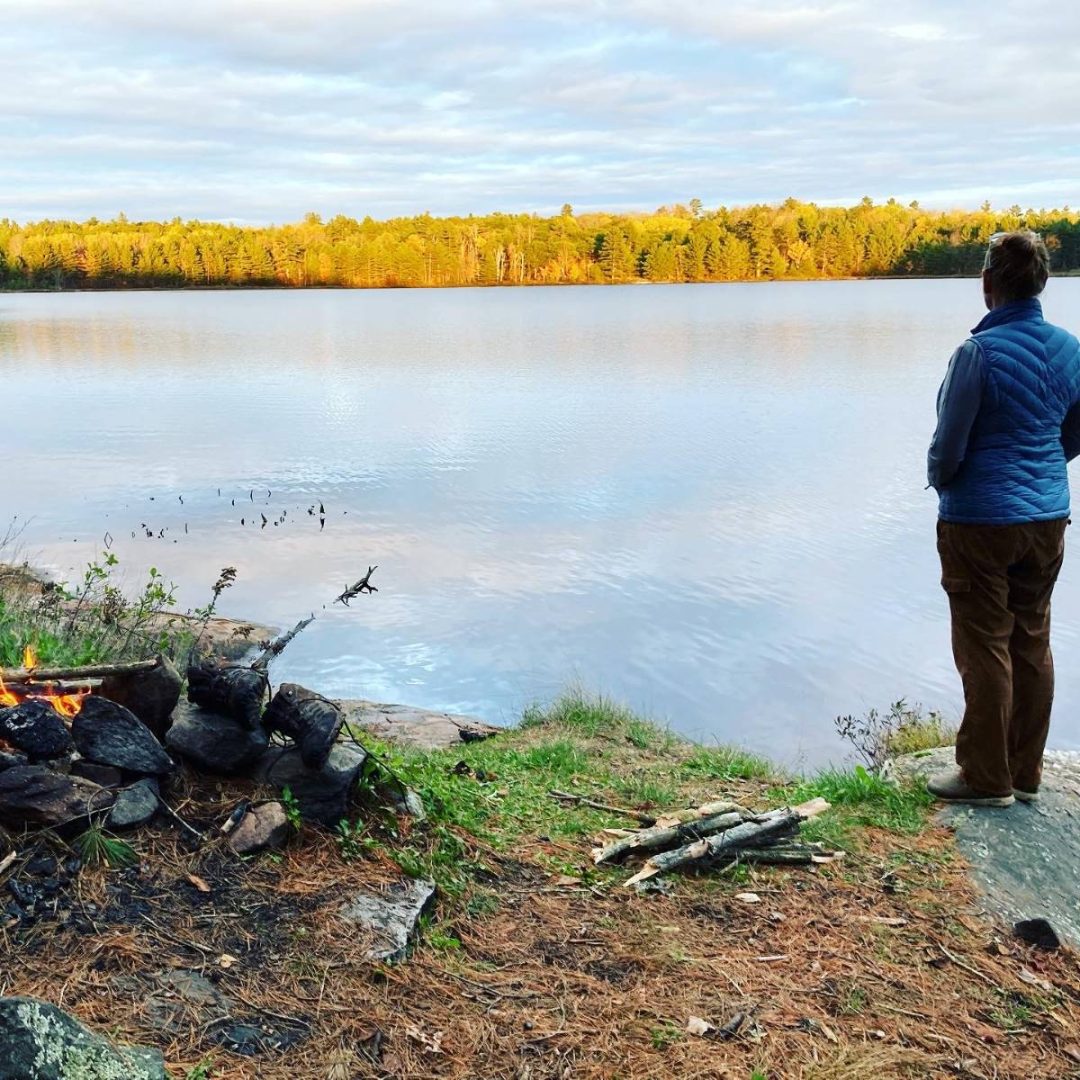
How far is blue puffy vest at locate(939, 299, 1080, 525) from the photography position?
4.64m

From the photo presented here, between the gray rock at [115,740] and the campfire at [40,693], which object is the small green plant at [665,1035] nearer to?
the gray rock at [115,740]

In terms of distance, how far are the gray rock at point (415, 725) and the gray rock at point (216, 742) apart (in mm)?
3488

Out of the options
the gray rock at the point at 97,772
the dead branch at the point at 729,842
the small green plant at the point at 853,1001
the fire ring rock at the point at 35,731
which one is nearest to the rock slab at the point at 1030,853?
the dead branch at the point at 729,842

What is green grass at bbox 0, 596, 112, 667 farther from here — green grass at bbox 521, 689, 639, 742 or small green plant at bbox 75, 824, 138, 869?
green grass at bbox 521, 689, 639, 742

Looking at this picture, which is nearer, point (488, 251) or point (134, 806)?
point (134, 806)

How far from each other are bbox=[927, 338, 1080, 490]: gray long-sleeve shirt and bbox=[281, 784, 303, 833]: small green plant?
3010 millimetres

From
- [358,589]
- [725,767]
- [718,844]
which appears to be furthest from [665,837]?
[358,589]

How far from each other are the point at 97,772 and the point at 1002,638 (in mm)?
3874

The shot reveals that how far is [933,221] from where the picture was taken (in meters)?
120

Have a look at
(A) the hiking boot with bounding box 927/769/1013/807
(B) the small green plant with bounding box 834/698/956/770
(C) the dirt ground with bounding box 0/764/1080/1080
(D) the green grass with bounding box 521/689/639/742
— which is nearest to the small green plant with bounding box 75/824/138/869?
(C) the dirt ground with bounding box 0/764/1080/1080

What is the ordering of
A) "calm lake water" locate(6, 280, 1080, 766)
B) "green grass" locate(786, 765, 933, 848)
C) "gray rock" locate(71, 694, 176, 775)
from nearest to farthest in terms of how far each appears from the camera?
1. "gray rock" locate(71, 694, 176, 775)
2. "green grass" locate(786, 765, 933, 848)
3. "calm lake water" locate(6, 280, 1080, 766)

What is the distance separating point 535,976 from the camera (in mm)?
3643

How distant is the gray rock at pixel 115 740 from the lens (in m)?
4.13

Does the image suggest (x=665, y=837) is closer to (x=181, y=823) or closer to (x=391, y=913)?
(x=391, y=913)
